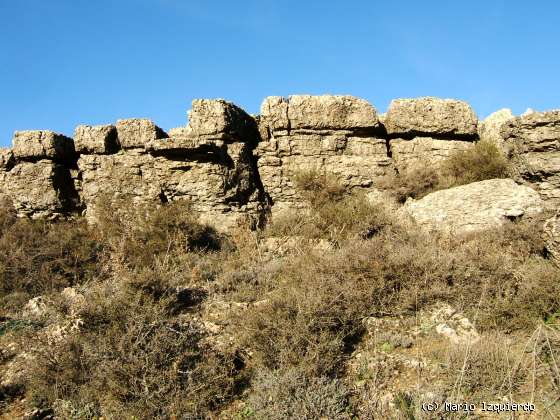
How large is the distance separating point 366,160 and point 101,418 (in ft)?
25.2

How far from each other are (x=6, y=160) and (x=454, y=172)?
11.0m

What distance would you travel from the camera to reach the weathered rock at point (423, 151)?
984cm

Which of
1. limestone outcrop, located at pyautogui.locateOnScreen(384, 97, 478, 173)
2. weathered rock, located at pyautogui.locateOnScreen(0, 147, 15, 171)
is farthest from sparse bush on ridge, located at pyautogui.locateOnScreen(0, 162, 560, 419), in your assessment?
weathered rock, located at pyautogui.locateOnScreen(0, 147, 15, 171)

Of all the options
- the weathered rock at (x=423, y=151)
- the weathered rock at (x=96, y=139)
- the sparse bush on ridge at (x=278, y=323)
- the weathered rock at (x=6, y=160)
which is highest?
the weathered rock at (x=96, y=139)

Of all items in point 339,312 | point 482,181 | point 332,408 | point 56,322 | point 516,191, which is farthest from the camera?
point 482,181

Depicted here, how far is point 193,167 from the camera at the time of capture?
9.41m

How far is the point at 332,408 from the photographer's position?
12.7ft

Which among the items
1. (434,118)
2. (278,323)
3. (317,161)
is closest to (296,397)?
(278,323)

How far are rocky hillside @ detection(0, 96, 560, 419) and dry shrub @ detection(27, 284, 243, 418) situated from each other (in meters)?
0.02

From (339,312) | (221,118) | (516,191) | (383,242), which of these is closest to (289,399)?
(339,312)

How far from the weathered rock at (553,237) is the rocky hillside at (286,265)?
0.04 meters

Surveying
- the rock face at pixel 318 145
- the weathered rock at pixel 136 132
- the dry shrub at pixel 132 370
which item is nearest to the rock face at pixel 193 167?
the weathered rock at pixel 136 132

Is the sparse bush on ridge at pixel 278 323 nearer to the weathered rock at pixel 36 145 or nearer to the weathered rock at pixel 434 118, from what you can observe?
the weathered rock at pixel 434 118

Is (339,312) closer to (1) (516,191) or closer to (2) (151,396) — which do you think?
(2) (151,396)
